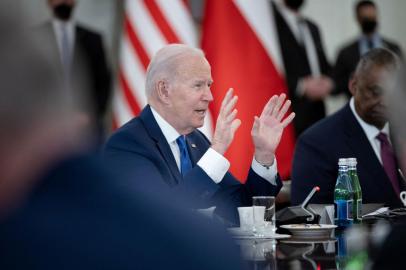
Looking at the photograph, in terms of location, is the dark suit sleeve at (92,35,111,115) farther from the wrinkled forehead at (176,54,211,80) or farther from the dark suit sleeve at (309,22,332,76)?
the wrinkled forehead at (176,54,211,80)

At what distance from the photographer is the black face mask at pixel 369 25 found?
277 inches

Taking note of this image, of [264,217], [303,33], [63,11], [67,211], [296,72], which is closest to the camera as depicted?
[67,211]

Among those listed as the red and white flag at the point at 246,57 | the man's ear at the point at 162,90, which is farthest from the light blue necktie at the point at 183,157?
the red and white flag at the point at 246,57

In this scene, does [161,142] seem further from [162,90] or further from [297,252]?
[297,252]

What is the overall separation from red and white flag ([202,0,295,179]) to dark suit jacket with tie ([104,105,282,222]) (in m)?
1.96

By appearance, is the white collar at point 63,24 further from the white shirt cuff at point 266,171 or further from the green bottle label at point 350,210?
the green bottle label at point 350,210

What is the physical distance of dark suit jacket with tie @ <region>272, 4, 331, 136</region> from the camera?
5.68m

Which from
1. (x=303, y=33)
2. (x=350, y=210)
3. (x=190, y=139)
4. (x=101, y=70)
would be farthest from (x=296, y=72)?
(x=350, y=210)

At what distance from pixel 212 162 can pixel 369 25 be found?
456cm

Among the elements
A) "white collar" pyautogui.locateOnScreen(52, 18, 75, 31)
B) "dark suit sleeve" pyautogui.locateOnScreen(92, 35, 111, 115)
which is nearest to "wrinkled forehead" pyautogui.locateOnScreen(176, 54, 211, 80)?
"dark suit sleeve" pyautogui.locateOnScreen(92, 35, 111, 115)

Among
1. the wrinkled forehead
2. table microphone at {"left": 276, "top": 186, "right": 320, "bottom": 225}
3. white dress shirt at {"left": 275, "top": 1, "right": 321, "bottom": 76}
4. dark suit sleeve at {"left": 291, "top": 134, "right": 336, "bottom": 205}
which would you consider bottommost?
table microphone at {"left": 276, "top": 186, "right": 320, "bottom": 225}

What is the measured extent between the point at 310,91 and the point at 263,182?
2.81 meters

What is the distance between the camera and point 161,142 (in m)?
3.01

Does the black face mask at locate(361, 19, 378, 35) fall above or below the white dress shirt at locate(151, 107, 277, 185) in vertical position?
above
